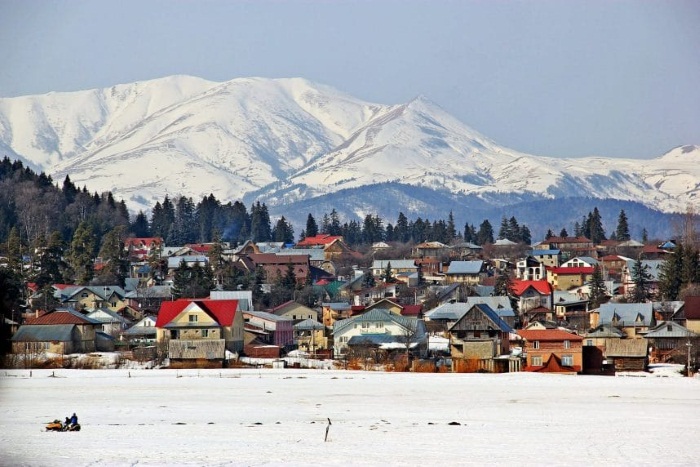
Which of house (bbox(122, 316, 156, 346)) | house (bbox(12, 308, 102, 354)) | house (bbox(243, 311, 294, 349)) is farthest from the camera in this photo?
house (bbox(243, 311, 294, 349))

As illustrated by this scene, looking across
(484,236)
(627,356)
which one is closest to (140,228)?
(484,236)

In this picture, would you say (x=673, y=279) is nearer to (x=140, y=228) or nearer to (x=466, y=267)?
(x=466, y=267)

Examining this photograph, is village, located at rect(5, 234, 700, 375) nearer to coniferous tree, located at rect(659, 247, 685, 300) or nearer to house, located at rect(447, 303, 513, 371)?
house, located at rect(447, 303, 513, 371)

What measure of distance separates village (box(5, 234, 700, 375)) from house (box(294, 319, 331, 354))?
12 cm

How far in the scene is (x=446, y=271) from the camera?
4850 inches

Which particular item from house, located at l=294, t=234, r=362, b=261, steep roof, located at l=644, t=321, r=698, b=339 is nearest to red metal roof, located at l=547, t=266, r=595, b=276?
house, located at l=294, t=234, r=362, b=261

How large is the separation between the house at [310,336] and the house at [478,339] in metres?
13.0

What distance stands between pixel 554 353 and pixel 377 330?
1627cm

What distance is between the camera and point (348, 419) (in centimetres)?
3703

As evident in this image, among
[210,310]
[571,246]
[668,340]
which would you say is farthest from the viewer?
[571,246]

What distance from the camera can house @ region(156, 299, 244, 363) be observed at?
66.5 metres

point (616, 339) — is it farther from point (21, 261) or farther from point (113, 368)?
point (21, 261)

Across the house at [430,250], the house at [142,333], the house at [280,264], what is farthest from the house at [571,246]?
the house at [142,333]

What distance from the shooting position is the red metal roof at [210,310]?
6788cm
